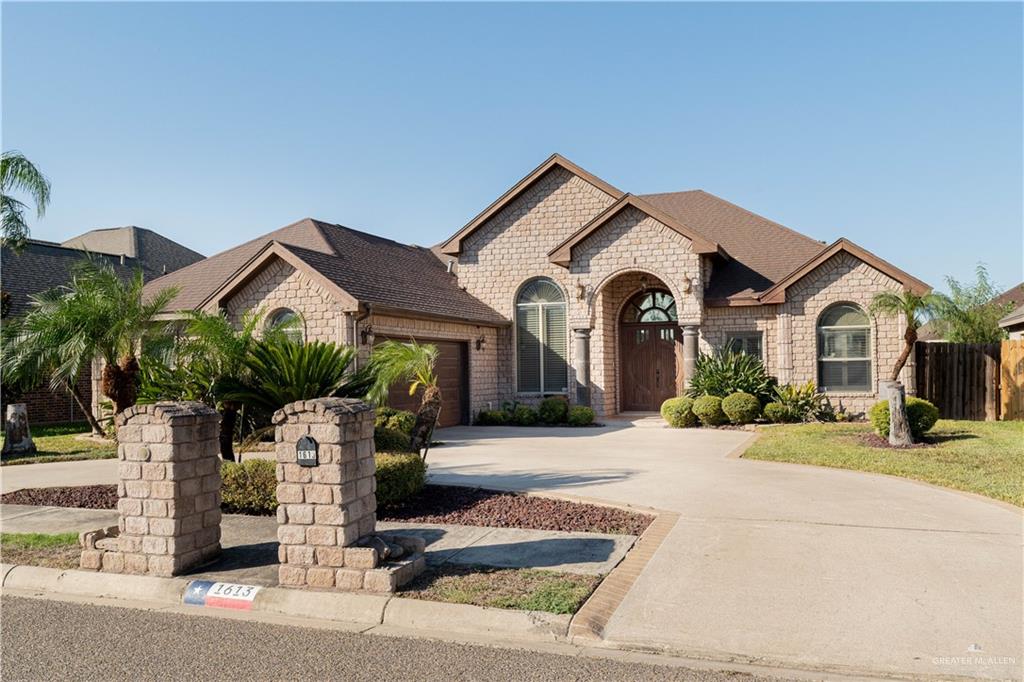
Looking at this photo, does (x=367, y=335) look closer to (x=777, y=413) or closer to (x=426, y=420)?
(x=426, y=420)

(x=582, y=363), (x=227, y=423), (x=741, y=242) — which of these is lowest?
(x=227, y=423)

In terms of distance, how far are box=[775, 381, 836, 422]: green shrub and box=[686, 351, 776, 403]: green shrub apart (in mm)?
412

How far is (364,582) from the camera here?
6.18m

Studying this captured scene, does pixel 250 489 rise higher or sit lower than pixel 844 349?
lower

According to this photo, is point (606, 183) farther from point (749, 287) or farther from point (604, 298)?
point (749, 287)

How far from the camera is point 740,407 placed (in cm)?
1884

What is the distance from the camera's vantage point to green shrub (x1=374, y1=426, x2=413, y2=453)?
33.9 ft

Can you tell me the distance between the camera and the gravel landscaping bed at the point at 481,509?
8398 millimetres

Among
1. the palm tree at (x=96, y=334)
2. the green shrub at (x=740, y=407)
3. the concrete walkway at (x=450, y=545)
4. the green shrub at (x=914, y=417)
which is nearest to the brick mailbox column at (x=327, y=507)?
the concrete walkway at (x=450, y=545)

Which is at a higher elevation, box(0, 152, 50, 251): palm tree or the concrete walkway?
box(0, 152, 50, 251): palm tree

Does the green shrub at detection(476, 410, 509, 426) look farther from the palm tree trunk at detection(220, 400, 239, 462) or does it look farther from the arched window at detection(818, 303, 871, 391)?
the palm tree trunk at detection(220, 400, 239, 462)

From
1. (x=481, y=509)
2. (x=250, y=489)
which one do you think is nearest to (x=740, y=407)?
(x=481, y=509)

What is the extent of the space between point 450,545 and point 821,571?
3354 mm

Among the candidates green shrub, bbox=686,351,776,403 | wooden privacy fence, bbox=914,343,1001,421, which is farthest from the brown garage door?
wooden privacy fence, bbox=914,343,1001,421
